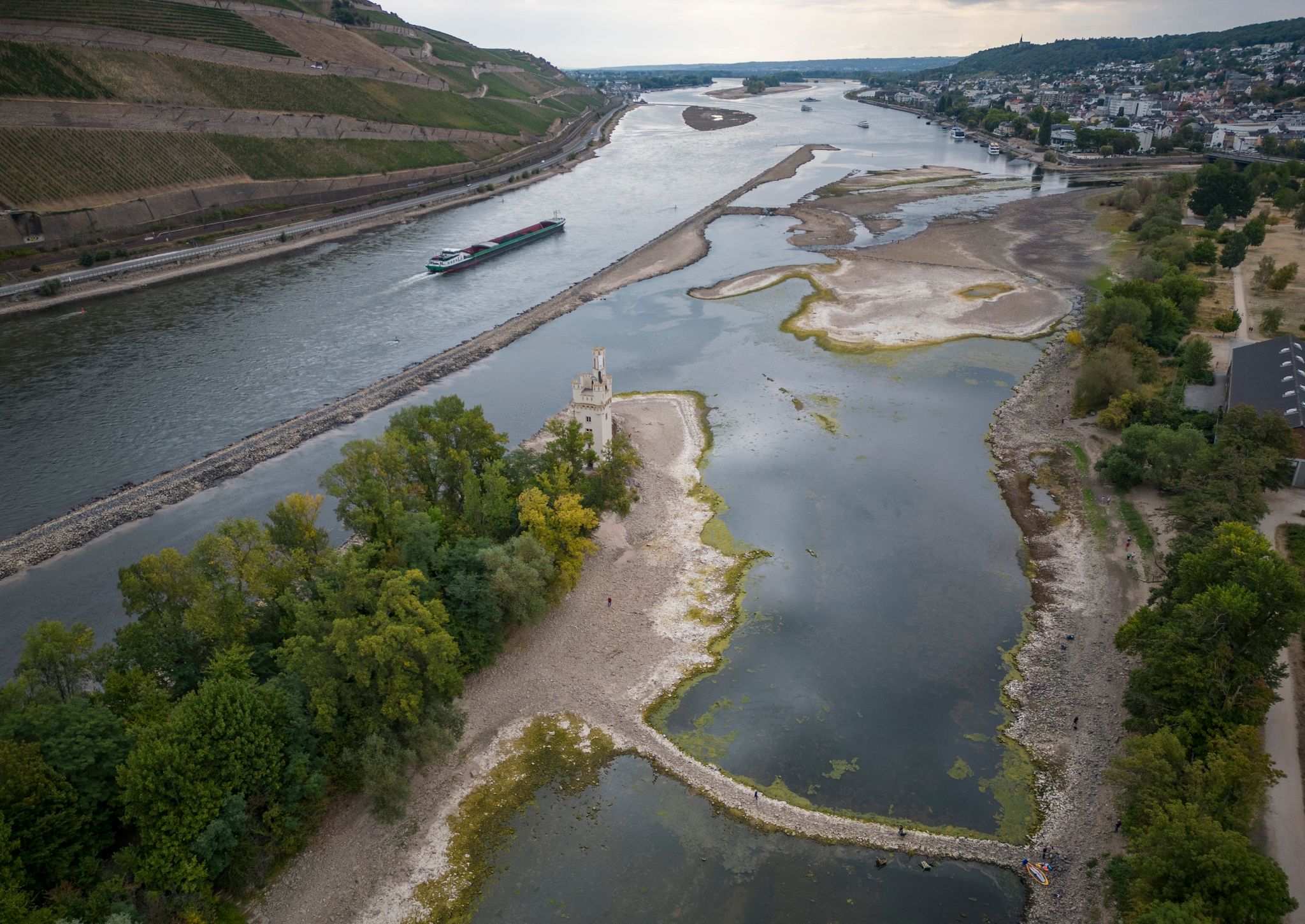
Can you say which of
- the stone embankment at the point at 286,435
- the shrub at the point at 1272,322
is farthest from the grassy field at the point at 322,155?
the shrub at the point at 1272,322

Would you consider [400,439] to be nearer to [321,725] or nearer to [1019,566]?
[321,725]

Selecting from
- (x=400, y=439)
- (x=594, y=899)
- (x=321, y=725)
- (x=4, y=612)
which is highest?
(x=400, y=439)

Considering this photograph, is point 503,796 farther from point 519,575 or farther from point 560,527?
point 560,527

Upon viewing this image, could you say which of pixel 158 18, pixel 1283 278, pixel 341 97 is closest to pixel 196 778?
pixel 1283 278

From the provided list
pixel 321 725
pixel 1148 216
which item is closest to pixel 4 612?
pixel 321 725

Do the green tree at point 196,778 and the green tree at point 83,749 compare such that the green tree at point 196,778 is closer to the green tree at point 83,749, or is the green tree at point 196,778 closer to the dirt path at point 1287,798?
the green tree at point 83,749

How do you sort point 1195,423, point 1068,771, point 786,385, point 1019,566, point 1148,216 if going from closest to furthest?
point 1068,771 → point 1019,566 → point 1195,423 → point 786,385 → point 1148,216

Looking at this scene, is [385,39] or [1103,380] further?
[385,39]
